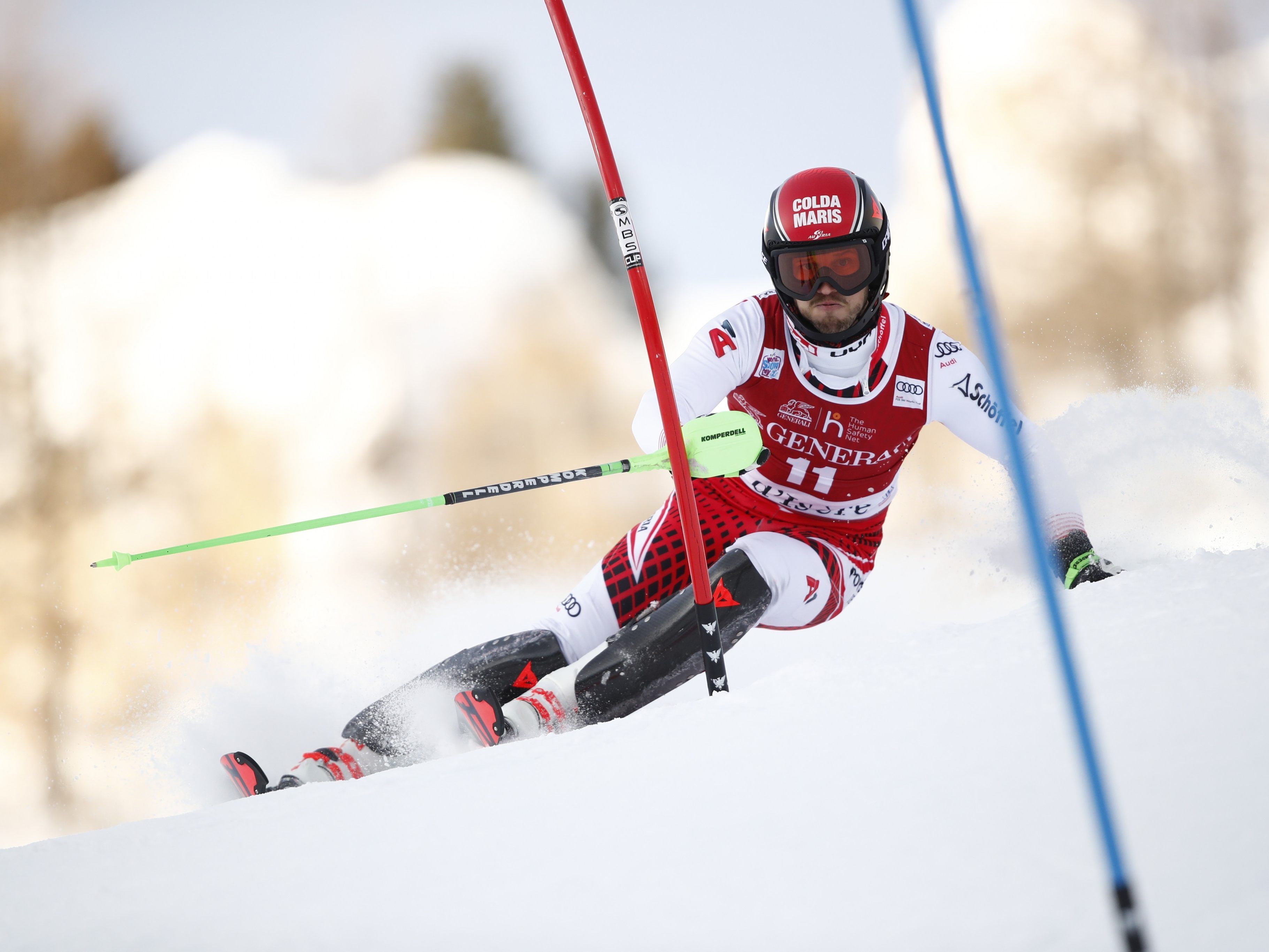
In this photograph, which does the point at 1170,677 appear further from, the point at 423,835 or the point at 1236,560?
the point at 423,835

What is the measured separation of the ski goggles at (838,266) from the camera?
1.71 m

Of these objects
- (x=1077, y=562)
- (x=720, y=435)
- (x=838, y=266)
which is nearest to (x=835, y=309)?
(x=838, y=266)

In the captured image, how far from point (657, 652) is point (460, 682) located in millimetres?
400

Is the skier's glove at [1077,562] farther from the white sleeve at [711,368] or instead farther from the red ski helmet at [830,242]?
the white sleeve at [711,368]

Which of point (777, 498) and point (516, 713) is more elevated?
point (777, 498)

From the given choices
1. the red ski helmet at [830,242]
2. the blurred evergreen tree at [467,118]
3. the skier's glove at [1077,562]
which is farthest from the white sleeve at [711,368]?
the blurred evergreen tree at [467,118]

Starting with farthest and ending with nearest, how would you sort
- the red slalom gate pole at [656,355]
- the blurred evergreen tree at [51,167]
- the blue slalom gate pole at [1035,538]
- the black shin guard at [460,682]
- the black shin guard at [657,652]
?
the blurred evergreen tree at [51,167] → the black shin guard at [460,682] → the black shin guard at [657,652] → the red slalom gate pole at [656,355] → the blue slalom gate pole at [1035,538]

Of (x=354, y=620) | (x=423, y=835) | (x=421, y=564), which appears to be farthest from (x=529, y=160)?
(x=423, y=835)

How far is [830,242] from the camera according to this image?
67.1 inches

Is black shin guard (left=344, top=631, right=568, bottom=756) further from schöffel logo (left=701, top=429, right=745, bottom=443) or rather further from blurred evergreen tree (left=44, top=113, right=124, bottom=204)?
blurred evergreen tree (left=44, top=113, right=124, bottom=204)

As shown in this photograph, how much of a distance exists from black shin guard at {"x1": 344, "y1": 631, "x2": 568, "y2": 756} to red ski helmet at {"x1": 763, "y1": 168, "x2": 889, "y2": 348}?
2.77 feet

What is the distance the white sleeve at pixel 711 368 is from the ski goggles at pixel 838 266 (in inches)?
6.6

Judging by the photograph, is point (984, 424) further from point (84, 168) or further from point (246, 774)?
point (84, 168)

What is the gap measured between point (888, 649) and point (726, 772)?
391mm
